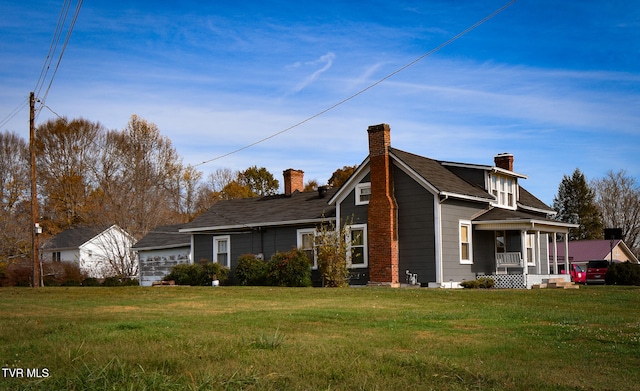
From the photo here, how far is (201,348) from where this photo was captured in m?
9.05

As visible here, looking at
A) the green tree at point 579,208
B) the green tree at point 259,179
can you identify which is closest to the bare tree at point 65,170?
the green tree at point 259,179

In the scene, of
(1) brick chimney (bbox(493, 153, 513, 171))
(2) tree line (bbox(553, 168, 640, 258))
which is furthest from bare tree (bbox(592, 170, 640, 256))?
(1) brick chimney (bbox(493, 153, 513, 171))

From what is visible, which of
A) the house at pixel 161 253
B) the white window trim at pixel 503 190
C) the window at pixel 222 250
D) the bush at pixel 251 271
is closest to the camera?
the bush at pixel 251 271

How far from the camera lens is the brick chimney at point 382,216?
91.1 ft

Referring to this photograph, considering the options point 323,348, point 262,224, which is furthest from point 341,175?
point 323,348

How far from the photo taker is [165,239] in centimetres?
4284

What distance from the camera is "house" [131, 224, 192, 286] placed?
41.1 metres

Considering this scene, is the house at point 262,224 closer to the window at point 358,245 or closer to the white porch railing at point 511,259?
the window at point 358,245

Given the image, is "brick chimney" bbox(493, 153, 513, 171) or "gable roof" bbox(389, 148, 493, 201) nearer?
"gable roof" bbox(389, 148, 493, 201)

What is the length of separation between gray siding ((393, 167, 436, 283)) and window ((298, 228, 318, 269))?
4.83 m

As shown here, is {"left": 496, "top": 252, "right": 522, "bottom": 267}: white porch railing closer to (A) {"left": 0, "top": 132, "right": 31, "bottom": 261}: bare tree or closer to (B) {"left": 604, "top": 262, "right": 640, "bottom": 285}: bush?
(B) {"left": 604, "top": 262, "right": 640, "bottom": 285}: bush

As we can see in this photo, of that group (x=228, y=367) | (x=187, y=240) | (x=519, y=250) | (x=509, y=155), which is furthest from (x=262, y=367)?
(x=187, y=240)

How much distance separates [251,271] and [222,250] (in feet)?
18.0

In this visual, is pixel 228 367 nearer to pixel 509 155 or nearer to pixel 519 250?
pixel 519 250
